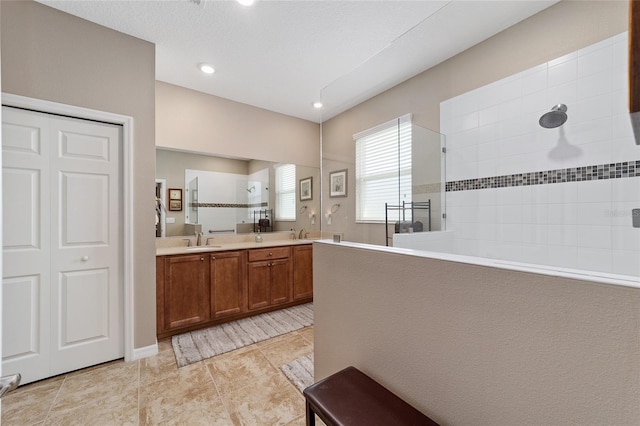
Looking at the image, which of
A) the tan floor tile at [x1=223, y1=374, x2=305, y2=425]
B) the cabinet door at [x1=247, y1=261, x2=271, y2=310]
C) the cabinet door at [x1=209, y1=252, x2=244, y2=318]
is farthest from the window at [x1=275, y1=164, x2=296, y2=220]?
the tan floor tile at [x1=223, y1=374, x2=305, y2=425]

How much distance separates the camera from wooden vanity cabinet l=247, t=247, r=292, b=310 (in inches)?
123

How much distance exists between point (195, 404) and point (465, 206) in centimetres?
264

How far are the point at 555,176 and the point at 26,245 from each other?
3.98m

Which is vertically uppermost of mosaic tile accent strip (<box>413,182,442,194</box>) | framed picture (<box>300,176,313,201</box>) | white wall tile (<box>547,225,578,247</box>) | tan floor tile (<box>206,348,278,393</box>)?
framed picture (<box>300,176,313,201</box>)

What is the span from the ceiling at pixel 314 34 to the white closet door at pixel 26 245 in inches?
41.3

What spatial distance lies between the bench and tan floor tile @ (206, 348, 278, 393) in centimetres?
99

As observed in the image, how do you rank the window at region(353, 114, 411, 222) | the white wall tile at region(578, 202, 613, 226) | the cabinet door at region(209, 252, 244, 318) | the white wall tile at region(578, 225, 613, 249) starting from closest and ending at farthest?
the white wall tile at region(578, 225, 613, 249)
the white wall tile at region(578, 202, 613, 226)
the window at region(353, 114, 411, 222)
the cabinet door at region(209, 252, 244, 318)

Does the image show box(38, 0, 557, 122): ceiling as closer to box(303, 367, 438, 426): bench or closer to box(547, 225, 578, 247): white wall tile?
box(547, 225, 578, 247): white wall tile

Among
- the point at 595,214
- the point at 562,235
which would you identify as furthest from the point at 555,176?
the point at 562,235

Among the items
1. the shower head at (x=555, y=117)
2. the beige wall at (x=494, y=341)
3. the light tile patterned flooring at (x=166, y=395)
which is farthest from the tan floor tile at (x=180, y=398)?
the shower head at (x=555, y=117)

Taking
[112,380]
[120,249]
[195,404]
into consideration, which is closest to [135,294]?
[120,249]

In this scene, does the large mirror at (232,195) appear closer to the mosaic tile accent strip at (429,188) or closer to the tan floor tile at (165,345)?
the tan floor tile at (165,345)

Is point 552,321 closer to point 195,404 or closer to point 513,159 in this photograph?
point 513,159

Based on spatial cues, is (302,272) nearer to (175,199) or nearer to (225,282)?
(225,282)
